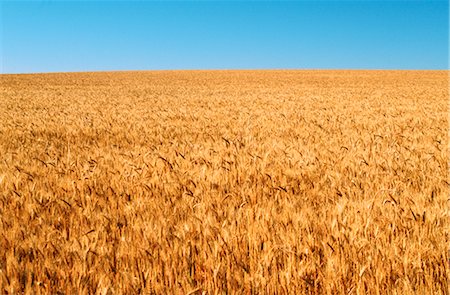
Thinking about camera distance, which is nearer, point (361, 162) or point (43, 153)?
point (361, 162)

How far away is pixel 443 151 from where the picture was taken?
4.70 metres

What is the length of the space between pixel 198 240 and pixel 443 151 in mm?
3720

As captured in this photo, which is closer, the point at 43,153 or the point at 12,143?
the point at 43,153

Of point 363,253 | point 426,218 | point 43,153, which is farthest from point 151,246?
point 43,153

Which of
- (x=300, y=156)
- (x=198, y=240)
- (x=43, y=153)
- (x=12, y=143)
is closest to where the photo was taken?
(x=198, y=240)

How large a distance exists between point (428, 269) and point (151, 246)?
1.34 metres

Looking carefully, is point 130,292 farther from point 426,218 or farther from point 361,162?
point 361,162

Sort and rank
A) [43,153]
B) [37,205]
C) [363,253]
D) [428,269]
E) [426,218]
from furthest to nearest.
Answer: [43,153] < [37,205] < [426,218] < [363,253] < [428,269]

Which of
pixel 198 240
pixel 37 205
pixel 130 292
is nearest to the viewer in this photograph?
pixel 130 292

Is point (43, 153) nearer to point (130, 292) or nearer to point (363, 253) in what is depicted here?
point (130, 292)

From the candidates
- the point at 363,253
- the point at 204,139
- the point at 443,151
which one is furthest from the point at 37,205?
the point at 443,151

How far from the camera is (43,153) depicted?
5098mm

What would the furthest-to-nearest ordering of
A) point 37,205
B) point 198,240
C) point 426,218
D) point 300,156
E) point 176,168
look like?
point 300,156, point 176,168, point 37,205, point 426,218, point 198,240

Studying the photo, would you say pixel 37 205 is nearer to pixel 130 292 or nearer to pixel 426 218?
pixel 130 292
